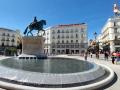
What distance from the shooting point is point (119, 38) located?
68.1 meters

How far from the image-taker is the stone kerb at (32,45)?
23656 millimetres

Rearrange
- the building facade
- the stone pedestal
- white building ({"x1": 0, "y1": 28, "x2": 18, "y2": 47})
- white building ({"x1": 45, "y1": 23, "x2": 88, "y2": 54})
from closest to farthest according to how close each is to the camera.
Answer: the stone pedestal
the building facade
white building ({"x1": 0, "y1": 28, "x2": 18, "y2": 47})
white building ({"x1": 45, "y1": 23, "x2": 88, "y2": 54})

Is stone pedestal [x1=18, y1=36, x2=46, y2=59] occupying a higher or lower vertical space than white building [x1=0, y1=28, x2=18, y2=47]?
lower

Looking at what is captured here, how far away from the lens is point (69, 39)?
278ft

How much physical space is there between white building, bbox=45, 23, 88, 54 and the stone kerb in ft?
198

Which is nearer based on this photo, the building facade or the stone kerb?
the stone kerb

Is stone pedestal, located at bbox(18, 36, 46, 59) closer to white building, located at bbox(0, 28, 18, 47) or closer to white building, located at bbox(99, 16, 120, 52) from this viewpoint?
white building, located at bbox(99, 16, 120, 52)

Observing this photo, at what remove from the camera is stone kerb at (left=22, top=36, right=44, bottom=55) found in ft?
77.6

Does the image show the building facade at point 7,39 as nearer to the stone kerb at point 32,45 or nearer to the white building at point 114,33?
the white building at point 114,33

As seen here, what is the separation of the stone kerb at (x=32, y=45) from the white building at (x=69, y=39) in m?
60.3

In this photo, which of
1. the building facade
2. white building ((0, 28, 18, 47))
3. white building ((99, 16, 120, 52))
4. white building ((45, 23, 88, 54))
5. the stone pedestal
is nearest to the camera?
the stone pedestal

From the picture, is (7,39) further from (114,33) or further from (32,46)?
(32,46)

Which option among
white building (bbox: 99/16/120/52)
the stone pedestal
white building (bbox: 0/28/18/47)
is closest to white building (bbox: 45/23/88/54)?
white building (bbox: 99/16/120/52)

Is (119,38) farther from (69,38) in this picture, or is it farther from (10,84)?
(10,84)
